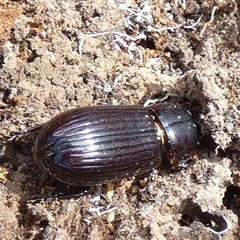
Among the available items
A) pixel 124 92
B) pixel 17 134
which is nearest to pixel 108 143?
pixel 124 92

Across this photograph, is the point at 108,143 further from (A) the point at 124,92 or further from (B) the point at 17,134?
(B) the point at 17,134

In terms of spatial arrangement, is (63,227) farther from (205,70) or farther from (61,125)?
(205,70)

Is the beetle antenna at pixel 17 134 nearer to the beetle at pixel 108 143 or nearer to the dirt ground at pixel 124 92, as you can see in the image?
the dirt ground at pixel 124 92

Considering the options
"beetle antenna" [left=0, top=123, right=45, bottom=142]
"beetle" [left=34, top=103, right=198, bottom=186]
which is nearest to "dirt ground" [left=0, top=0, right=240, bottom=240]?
"beetle antenna" [left=0, top=123, right=45, bottom=142]

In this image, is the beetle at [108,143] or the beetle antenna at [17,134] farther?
the beetle antenna at [17,134]

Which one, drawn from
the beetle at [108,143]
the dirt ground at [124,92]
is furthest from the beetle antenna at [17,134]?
the beetle at [108,143]
